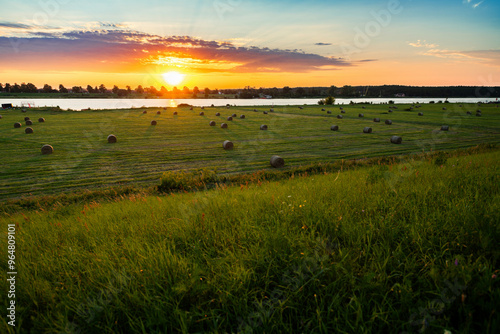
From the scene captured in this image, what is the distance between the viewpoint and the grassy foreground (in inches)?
106

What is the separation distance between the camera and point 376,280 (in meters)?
3.14

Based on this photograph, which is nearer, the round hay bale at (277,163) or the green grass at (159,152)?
the green grass at (159,152)

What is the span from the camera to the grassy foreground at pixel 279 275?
2689 mm

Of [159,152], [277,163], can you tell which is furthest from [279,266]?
[159,152]

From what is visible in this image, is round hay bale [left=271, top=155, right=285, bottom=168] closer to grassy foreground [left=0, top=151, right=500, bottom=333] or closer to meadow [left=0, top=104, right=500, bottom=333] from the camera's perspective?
meadow [left=0, top=104, right=500, bottom=333]

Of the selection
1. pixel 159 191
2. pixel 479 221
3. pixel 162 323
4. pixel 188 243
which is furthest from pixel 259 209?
pixel 159 191

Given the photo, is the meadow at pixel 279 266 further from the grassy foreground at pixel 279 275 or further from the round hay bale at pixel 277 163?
the round hay bale at pixel 277 163

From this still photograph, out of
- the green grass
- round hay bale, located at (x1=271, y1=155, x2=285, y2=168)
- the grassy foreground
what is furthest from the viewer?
round hay bale, located at (x1=271, y1=155, x2=285, y2=168)

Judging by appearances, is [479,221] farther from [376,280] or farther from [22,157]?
[22,157]

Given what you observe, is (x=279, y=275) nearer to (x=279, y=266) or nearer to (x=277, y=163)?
(x=279, y=266)

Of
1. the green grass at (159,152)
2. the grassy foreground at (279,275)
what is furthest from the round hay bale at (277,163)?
the grassy foreground at (279,275)

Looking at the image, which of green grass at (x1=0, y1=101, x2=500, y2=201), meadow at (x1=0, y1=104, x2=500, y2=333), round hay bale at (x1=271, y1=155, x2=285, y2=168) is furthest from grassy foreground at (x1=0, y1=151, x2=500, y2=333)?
round hay bale at (x1=271, y1=155, x2=285, y2=168)

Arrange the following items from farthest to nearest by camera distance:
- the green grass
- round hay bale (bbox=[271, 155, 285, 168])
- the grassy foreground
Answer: round hay bale (bbox=[271, 155, 285, 168]), the green grass, the grassy foreground

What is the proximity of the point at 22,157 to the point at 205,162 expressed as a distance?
15203mm
